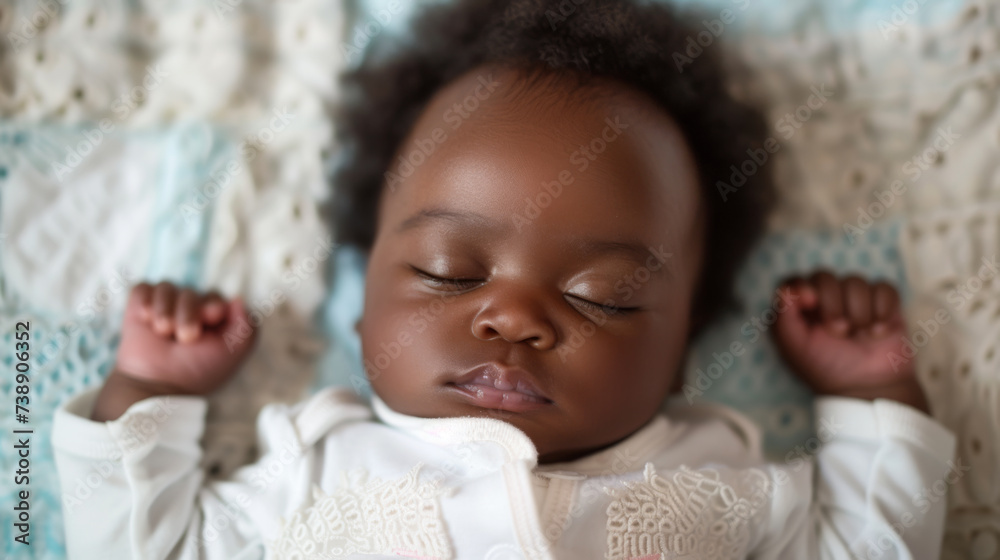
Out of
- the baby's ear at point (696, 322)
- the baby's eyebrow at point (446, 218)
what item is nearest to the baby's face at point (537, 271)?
the baby's eyebrow at point (446, 218)

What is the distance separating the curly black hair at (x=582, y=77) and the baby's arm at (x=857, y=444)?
206mm

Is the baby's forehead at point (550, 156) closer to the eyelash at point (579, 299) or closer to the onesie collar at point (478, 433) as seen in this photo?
the eyelash at point (579, 299)

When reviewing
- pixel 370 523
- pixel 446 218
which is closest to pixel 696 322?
pixel 446 218

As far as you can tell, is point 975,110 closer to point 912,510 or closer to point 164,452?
point 912,510

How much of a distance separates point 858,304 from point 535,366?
2.63 feet

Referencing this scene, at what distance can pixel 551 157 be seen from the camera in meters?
1.29

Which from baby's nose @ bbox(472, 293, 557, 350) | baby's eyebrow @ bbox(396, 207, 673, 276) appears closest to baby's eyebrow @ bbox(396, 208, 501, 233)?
baby's eyebrow @ bbox(396, 207, 673, 276)

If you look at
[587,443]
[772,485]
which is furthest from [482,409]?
[772,485]

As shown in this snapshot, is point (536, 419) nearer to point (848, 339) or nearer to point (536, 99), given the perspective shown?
point (536, 99)

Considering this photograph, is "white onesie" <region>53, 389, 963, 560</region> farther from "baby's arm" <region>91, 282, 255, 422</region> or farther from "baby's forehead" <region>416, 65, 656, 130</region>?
"baby's forehead" <region>416, 65, 656, 130</region>

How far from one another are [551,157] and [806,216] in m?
0.75

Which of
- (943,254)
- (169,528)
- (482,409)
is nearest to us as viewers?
(482,409)

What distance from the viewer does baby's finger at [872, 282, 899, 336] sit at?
5.26 feet

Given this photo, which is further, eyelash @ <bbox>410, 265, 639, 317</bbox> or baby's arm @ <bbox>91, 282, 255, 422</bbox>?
baby's arm @ <bbox>91, 282, 255, 422</bbox>
